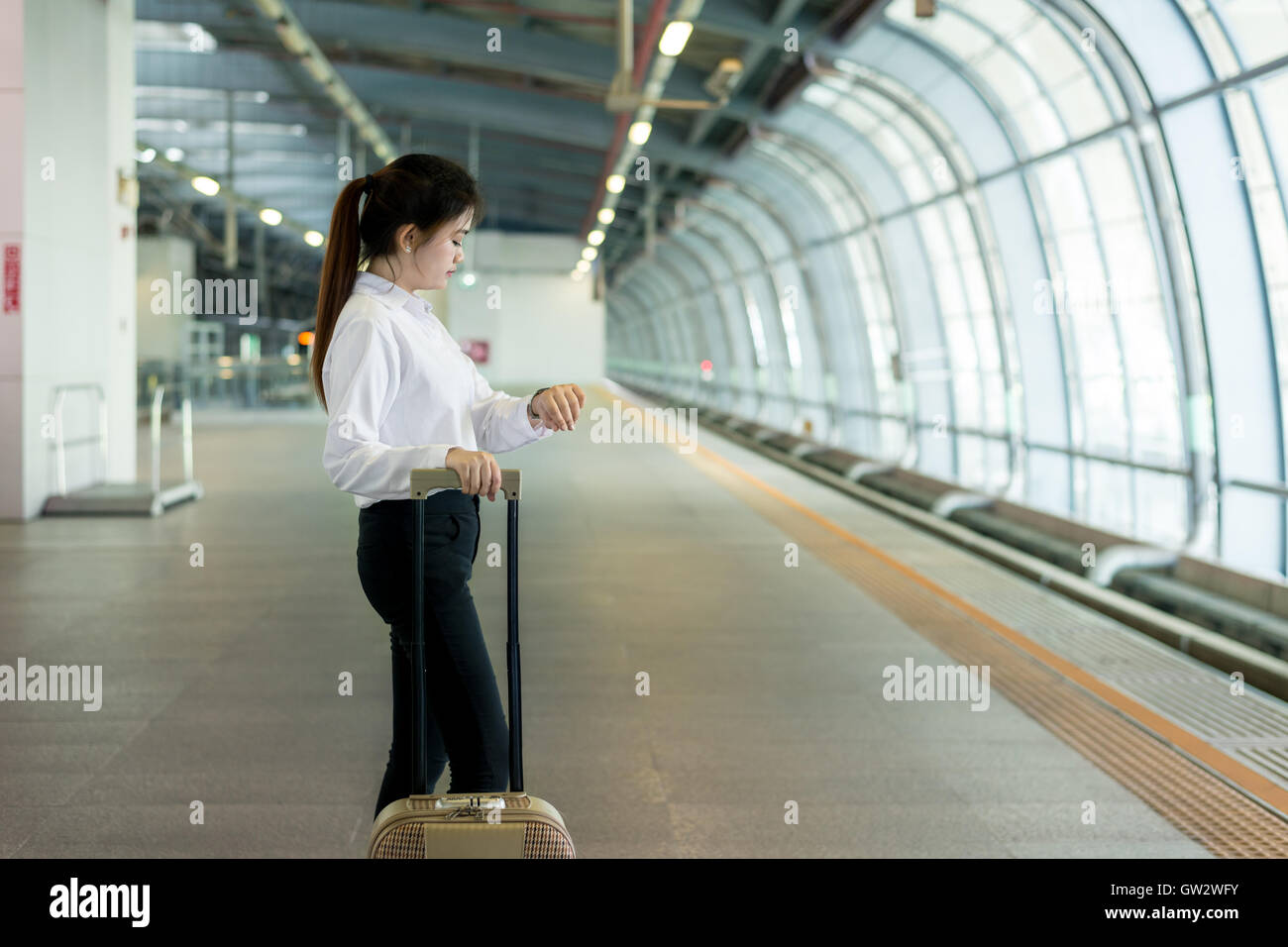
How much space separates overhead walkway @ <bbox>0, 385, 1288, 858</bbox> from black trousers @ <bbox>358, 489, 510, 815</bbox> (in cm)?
102

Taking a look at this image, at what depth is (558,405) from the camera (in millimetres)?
2428

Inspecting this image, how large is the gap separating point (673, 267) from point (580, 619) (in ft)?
119

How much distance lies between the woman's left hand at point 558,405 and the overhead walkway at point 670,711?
4.95ft

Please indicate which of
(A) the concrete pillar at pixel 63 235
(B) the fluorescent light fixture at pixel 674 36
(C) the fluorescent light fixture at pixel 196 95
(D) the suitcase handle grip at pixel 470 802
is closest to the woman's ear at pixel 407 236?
(D) the suitcase handle grip at pixel 470 802

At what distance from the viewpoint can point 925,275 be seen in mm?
19953

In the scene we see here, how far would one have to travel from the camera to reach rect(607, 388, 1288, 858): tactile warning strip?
373 centimetres

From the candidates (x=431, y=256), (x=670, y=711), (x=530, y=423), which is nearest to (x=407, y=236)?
(x=431, y=256)

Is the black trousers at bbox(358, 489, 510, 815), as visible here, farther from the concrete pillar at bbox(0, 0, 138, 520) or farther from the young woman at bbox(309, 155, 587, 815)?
the concrete pillar at bbox(0, 0, 138, 520)

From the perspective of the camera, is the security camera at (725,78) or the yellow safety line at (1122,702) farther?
the security camera at (725,78)

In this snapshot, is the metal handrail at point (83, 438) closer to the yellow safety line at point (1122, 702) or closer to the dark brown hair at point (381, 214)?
the yellow safety line at point (1122, 702)

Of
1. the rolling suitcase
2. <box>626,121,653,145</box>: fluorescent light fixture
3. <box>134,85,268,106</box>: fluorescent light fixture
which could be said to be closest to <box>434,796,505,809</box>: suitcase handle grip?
the rolling suitcase

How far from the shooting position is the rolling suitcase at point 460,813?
2.34 meters
